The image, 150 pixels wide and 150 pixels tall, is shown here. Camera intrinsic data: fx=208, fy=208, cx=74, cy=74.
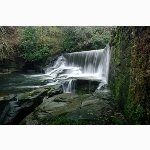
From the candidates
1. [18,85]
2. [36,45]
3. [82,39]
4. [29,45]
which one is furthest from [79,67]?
[18,85]

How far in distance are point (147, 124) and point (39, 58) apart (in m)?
12.4

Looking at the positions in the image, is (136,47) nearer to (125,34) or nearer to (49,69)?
(125,34)

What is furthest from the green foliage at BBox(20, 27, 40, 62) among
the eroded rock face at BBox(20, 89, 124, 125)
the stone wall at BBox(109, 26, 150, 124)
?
the stone wall at BBox(109, 26, 150, 124)

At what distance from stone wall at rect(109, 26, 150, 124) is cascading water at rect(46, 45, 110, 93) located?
12.5ft

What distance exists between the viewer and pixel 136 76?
3.88 metres

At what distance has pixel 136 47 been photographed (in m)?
3.99

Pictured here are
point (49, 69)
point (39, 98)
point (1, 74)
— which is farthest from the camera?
point (49, 69)

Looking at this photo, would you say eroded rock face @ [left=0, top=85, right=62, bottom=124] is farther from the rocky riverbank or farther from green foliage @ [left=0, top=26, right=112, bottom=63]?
green foliage @ [left=0, top=26, right=112, bottom=63]

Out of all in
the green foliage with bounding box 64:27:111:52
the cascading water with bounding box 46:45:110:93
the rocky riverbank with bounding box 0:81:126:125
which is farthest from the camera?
the green foliage with bounding box 64:27:111:52

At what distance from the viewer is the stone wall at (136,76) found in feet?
11.4

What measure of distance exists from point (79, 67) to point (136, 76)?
931cm

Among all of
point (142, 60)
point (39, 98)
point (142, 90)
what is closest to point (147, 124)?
point (142, 90)

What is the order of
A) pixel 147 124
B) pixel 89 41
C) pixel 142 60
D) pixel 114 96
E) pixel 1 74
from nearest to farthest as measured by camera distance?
1. pixel 147 124
2. pixel 142 60
3. pixel 114 96
4. pixel 1 74
5. pixel 89 41

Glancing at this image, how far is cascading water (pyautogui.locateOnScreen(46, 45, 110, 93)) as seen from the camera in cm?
939
